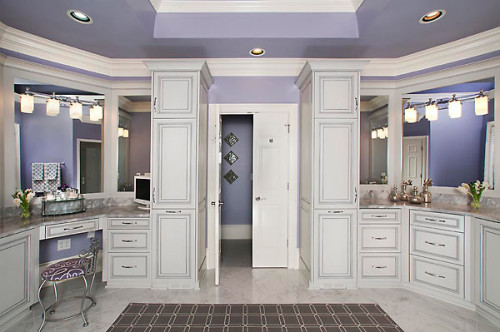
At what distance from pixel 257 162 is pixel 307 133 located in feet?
2.85

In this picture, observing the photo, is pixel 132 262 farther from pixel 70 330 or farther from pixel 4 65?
pixel 4 65

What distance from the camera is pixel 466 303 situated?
8.74ft

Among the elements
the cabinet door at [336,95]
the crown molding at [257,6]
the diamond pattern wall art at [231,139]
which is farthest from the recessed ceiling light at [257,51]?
the diamond pattern wall art at [231,139]

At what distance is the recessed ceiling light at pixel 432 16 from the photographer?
2.44 m

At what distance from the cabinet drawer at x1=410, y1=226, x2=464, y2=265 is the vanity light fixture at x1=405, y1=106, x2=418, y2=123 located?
1.51m

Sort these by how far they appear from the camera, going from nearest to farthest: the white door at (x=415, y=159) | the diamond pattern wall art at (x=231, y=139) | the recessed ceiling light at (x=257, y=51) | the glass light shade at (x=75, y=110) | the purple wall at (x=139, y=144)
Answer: the recessed ceiling light at (x=257, y=51) < the glass light shade at (x=75, y=110) < the white door at (x=415, y=159) < the purple wall at (x=139, y=144) < the diamond pattern wall art at (x=231, y=139)

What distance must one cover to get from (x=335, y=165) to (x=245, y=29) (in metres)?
1.86

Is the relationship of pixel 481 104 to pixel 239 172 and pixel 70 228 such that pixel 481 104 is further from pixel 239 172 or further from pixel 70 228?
pixel 70 228

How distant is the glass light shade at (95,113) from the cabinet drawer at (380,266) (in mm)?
3895

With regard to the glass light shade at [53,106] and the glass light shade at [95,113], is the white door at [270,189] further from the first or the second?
the glass light shade at [53,106]

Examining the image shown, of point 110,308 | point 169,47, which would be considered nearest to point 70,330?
point 110,308

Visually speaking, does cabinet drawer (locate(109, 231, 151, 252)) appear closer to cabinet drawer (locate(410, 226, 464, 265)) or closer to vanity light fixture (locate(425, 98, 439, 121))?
cabinet drawer (locate(410, 226, 464, 265))

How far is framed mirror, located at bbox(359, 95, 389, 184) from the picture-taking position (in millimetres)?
3621

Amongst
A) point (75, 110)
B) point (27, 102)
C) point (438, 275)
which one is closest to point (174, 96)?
point (75, 110)
